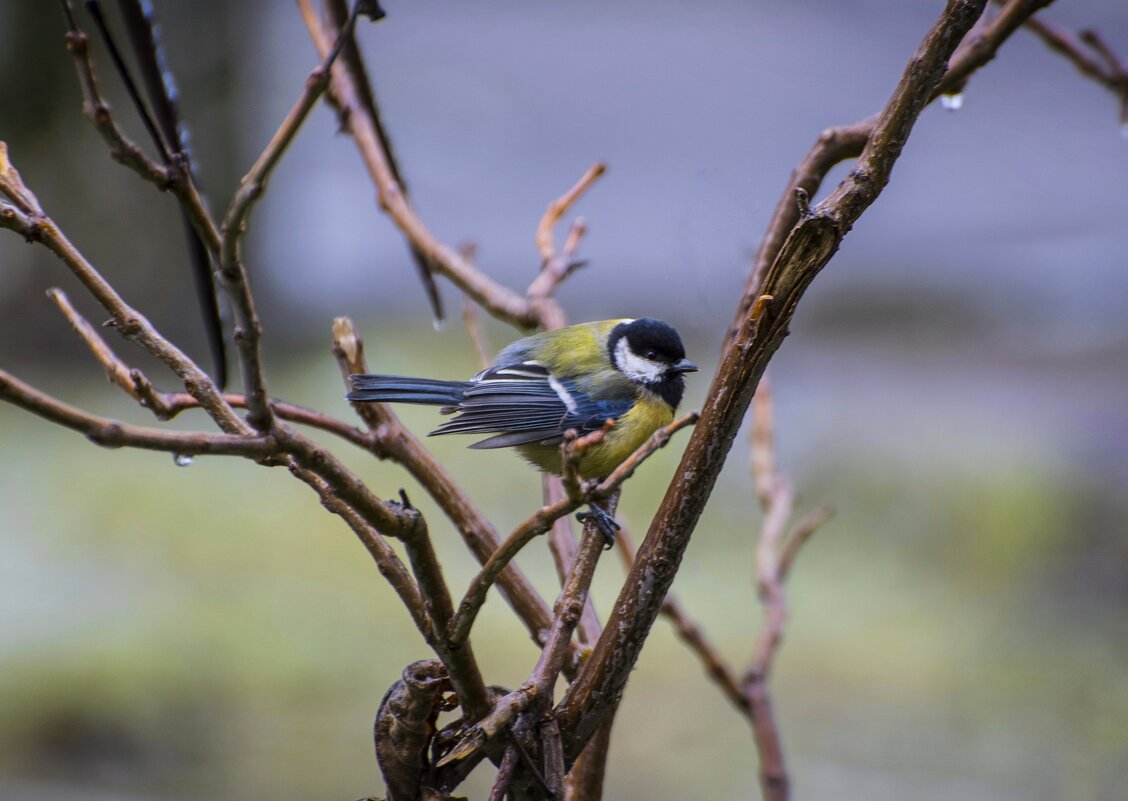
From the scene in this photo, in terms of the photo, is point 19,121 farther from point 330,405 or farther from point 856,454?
point 856,454

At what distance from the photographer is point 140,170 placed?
25.3 inches

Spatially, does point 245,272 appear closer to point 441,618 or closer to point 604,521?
point 441,618

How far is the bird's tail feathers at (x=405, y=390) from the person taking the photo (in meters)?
1.02

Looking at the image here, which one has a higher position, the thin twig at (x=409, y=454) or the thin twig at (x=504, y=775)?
the thin twig at (x=409, y=454)

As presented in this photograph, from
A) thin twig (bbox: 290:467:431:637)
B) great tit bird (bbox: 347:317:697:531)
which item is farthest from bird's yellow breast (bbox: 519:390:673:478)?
thin twig (bbox: 290:467:431:637)

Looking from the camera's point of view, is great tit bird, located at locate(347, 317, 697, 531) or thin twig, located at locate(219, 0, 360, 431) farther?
great tit bird, located at locate(347, 317, 697, 531)

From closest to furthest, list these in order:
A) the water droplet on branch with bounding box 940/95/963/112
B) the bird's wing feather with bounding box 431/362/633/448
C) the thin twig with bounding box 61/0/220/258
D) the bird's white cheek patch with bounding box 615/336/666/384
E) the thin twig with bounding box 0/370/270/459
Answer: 1. the thin twig with bounding box 0/370/270/459
2. the thin twig with bounding box 61/0/220/258
3. the water droplet on branch with bounding box 940/95/963/112
4. the bird's wing feather with bounding box 431/362/633/448
5. the bird's white cheek patch with bounding box 615/336/666/384

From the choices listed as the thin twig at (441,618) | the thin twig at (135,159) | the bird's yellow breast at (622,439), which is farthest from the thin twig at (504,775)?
the bird's yellow breast at (622,439)

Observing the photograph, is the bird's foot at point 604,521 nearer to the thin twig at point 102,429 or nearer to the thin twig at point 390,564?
the thin twig at point 390,564

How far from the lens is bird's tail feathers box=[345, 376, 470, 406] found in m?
1.02

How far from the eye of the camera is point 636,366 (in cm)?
149

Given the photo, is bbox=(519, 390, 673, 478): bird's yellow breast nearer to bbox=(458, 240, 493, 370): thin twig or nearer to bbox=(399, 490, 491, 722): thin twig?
bbox=(458, 240, 493, 370): thin twig

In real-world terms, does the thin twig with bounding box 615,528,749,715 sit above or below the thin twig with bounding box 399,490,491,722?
above

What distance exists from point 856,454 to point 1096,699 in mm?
1158
